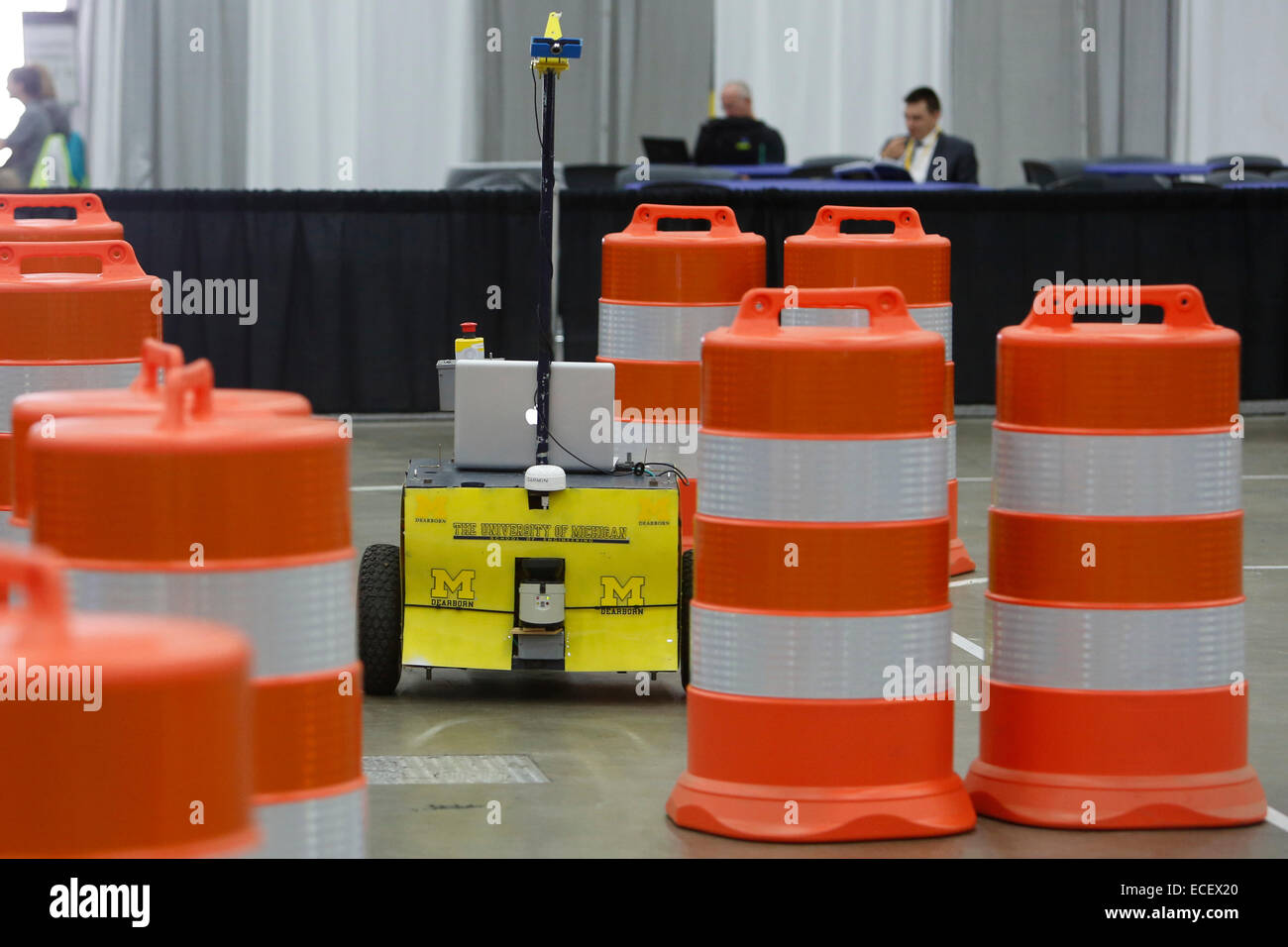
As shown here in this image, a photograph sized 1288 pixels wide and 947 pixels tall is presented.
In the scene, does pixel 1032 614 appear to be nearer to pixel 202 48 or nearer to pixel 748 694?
pixel 748 694

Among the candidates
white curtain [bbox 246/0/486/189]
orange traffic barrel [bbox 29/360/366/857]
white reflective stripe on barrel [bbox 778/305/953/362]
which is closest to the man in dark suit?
white curtain [bbox 246/0/486/189]

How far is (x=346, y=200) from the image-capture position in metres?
16.3

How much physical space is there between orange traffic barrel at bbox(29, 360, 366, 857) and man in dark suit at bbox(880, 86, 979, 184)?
1481 centimetres

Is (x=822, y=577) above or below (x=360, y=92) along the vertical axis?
below

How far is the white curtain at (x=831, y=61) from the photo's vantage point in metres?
26.0

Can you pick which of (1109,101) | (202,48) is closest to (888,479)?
(202,48)

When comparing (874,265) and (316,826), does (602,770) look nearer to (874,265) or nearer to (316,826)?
(316,826)

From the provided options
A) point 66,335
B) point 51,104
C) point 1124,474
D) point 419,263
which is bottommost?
point 1124,474

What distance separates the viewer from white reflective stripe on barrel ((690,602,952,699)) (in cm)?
587

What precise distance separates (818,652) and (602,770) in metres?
1.27

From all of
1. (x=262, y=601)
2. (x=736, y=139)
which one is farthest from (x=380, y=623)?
(x=736, y=139)

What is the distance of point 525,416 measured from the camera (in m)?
8.30

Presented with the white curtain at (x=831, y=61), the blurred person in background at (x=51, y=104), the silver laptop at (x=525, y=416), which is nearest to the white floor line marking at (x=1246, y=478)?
the silver laptop at (x=525, y=416)
